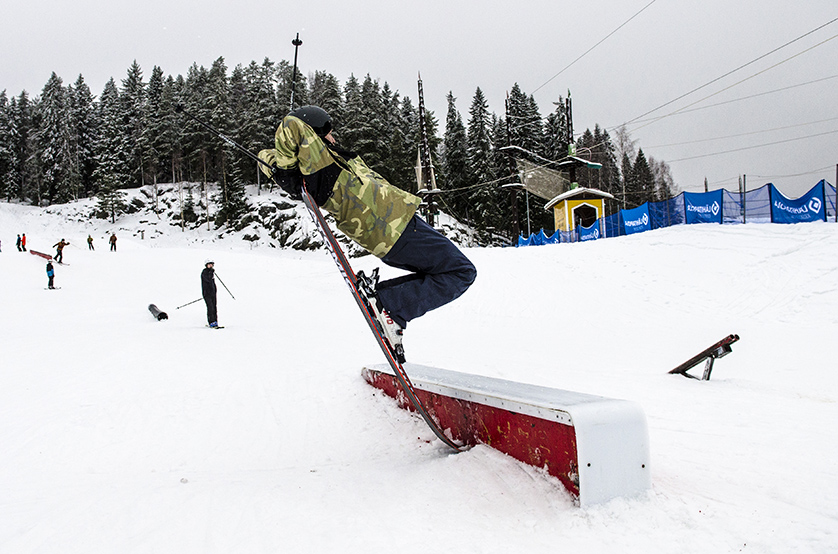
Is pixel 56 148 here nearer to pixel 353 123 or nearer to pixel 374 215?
pixel 353 123

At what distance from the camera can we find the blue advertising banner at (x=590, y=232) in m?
24.2

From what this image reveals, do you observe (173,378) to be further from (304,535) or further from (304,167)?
(304,535)

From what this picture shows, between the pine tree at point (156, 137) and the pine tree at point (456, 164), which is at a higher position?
the pine tree at point (156, 137)

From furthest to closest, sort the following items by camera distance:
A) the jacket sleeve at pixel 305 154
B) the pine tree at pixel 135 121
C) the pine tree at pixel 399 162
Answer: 1. the pine tree at pixel 135 121
2. the pine tree at pixel 399 162
3. the jacket sleeve at pixel 305 154

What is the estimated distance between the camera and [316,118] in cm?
326

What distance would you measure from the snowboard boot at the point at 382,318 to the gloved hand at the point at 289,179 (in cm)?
71

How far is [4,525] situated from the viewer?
2.39 m

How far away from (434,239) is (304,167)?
98cm

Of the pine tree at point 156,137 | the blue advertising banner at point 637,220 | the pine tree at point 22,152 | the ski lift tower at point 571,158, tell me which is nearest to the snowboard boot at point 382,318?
the blue advertising banner at point 637,220

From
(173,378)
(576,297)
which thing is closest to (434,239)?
(173,378)

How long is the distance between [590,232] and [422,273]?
22943mm

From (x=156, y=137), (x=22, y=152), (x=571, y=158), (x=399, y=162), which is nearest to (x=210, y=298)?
(x=571, y=158)

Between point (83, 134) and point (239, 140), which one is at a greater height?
point (83, 134)

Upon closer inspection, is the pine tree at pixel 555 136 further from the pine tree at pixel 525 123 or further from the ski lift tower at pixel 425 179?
the ski lift tower at pixel 425 179
